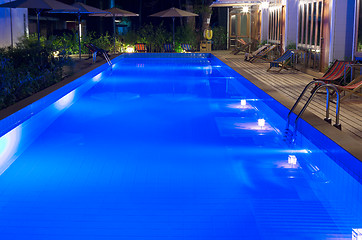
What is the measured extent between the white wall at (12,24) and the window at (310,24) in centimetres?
862

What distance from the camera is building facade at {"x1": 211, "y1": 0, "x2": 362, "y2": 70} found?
10.0 metres

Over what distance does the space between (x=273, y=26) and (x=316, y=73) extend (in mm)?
6760

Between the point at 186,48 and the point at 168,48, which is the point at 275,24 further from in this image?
the point at 168,48

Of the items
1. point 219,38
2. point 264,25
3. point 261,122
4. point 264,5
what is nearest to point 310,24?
point 264,5

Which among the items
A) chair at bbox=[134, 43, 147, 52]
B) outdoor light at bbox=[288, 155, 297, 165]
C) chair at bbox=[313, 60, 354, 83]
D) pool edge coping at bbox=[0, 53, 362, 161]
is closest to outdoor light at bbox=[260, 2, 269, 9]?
chair at bbox=[134, 43, 147, 52]

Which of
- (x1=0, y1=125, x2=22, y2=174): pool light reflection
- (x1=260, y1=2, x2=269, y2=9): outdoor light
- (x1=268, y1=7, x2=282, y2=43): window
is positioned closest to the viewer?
(x1=0, y1=125, x2=22, y2=174): pool light reflection

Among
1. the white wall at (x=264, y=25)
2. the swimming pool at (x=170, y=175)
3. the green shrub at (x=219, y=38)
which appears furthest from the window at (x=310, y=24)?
the green shrub at (x=219, y=38)

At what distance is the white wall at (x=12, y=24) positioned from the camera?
1439 centimetres

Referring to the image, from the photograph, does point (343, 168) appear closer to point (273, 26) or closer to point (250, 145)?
point (250, 145)

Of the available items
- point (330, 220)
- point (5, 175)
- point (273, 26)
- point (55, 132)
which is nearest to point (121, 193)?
point (5, 175)

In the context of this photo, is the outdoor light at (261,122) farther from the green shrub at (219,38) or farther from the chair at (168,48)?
the green shrub at (219,38)

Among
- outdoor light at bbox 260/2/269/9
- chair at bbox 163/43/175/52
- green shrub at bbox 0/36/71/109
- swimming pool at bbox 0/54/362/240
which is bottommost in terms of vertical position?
swimming pool at bbox 0/54/362/240

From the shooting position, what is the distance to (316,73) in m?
11.2

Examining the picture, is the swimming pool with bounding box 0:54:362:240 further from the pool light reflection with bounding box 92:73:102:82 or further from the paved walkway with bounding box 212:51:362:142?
the pool light reflection with bounding box 92:73:102:82
